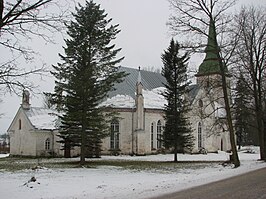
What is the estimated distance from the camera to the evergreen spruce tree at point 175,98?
122 ft

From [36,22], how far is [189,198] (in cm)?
734

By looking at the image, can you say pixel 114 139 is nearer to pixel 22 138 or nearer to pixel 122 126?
pixel 122 126

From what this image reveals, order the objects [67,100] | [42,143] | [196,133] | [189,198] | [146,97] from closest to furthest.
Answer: [189,198] < [67,100] < [42,143] < [146,97] < [196,133]

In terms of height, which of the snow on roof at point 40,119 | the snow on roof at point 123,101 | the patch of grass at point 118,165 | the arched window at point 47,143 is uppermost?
the snow on roof at point 123,101

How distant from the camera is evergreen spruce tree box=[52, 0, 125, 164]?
88.3 ft

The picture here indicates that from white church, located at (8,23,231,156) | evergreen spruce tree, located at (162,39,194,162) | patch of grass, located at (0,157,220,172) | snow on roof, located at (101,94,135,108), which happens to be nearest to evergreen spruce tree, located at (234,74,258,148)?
patch of grass, located at (0,157,220,172)

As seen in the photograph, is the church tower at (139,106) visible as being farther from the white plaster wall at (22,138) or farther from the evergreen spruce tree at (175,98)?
the white plaster wall at (22,138)

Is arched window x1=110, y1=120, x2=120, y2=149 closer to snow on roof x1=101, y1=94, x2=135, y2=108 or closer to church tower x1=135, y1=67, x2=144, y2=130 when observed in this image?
snow on roof x1=101, y1=94, x2=135, y2=108

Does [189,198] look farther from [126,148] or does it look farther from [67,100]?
[126,148]

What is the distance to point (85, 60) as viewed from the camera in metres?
27.4

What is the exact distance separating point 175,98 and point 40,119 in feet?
60.6

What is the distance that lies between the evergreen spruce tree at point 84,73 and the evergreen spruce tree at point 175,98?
35.8 ft

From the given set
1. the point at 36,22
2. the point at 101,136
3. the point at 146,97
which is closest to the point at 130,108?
the point at 146,97

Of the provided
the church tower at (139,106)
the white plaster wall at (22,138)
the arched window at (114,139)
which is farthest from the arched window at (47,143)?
the church tower at (139,106)
